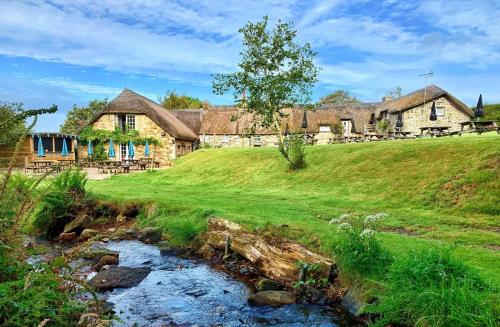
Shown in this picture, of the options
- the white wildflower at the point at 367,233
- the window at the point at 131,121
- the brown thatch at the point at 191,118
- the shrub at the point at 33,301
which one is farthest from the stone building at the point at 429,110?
the shrub at the point at 33,301

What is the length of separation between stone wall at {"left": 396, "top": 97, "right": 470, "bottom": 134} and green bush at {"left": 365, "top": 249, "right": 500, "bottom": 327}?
4278 cm

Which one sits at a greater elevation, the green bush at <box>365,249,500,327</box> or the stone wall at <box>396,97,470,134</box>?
the stone wall at <box>396,97,470,134</box>

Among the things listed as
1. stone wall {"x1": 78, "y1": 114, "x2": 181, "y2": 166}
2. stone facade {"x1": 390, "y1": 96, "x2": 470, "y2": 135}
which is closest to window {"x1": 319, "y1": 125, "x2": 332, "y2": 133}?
stone facade {"x1": 390, "y1": 96, "x2": 470, "y2": 135}

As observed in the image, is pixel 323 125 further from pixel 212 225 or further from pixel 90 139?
pixel 212 225

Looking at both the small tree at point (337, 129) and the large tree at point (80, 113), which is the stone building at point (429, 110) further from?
the large tree at point (80, 113)

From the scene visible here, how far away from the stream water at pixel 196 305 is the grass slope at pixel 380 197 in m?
1.96

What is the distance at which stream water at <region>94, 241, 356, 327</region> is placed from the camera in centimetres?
673

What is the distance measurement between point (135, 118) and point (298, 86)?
79.7ft

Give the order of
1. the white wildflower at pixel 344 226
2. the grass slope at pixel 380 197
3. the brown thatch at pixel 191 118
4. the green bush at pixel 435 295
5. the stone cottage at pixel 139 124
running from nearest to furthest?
the green bush at pixel 435 295 → the white wildflower at pixel 344 226 → the grass slope at pixel 380 197 → the stone cottage at pixel 139 124 → the brown thatch at pixel 191 118

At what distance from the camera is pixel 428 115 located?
4525 cm

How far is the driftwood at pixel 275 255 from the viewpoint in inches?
318

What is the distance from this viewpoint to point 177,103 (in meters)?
69.7

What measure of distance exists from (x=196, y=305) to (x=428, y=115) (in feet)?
146

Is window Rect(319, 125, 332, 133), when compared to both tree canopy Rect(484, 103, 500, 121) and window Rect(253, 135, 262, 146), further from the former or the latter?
tree canopy Rect(484, 103, 500, 121)
